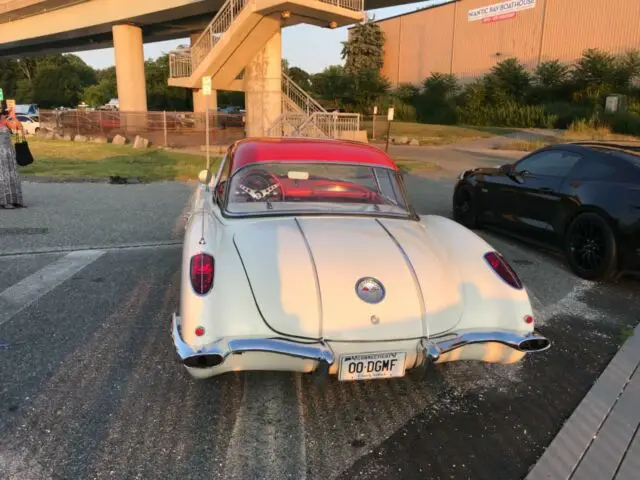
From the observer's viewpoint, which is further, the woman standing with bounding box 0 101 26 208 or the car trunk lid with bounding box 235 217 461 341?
the woman standing with bounding box 0 101 26 208

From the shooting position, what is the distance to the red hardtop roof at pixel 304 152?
473cm

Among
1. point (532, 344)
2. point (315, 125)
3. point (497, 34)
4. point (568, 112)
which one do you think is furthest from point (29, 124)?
point (497, 34)

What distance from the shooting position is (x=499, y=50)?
44906 mm

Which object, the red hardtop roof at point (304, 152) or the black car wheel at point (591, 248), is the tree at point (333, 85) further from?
the red hardtop roof at point (304, 152)

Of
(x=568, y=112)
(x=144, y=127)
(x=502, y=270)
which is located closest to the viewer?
(x=502, y=270)

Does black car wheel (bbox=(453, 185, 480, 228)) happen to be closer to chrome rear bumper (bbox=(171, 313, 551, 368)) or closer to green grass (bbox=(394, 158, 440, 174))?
chrome rear bumper (bbox=(171, 313, 551, 368))

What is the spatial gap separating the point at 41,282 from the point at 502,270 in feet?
15.2

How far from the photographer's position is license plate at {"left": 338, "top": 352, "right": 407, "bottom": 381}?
119 inches

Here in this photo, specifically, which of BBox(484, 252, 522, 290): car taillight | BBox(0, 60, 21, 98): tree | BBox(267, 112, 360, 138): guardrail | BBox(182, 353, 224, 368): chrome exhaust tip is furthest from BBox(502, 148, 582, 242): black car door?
BBox(0, 60, 21, 98): tree

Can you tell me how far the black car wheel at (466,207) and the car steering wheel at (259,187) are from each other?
15.2 feet

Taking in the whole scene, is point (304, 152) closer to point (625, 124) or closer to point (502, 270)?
point (502, 270)

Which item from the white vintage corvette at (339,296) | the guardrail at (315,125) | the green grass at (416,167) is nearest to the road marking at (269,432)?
the white vintage corvette at (339,296)

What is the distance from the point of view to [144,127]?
2694 cm

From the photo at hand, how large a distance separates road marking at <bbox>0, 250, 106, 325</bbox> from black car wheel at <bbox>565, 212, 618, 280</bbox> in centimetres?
577
